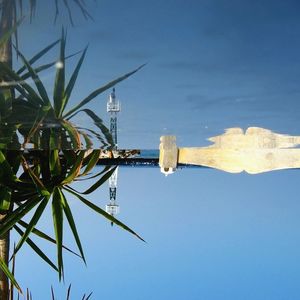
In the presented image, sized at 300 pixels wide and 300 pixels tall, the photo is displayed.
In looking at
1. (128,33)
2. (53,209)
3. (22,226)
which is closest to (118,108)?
(128,33)

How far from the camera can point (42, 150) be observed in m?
2.46

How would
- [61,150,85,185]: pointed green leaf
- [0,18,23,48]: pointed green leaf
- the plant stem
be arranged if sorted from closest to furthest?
[0,18,23,48]: pointed green leaf
[61,150,85,185]: pointed green leaf
the plant stem

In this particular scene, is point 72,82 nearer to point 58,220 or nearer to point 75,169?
point 75,169

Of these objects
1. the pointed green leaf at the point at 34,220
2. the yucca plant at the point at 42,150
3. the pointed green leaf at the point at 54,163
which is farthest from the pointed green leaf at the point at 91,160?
the pointed green leaf at the point at 34,220

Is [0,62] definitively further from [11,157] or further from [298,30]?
[298,30]

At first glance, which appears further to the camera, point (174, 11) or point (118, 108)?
point (118, 108)

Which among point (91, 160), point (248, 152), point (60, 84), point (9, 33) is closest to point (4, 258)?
point (91, 160)

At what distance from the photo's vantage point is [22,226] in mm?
2508

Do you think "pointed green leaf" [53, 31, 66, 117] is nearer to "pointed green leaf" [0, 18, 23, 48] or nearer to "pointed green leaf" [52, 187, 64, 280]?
"pointed green leaf" [0, 18, 23, 48]

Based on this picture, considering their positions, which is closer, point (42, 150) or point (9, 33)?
point (9, 33)

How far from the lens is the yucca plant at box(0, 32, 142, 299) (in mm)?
2016

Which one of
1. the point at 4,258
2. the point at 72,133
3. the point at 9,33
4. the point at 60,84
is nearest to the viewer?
the point at 9,33

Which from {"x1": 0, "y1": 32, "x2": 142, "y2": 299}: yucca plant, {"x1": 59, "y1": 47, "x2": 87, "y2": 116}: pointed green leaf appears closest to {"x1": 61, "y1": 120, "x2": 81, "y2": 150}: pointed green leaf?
{"x1": 0, "y1": 32, "x2": 142, "y2": 299}: yucca plant

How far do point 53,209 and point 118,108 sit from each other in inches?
27.2
